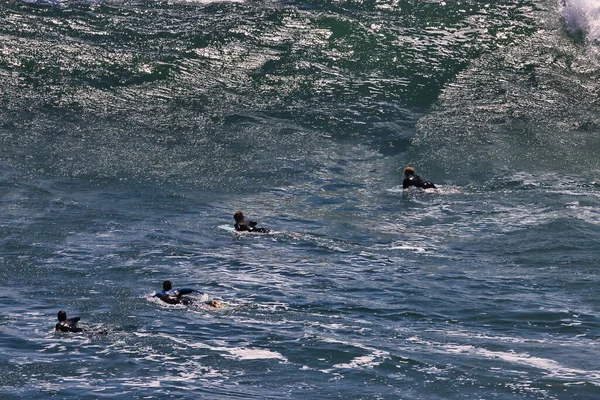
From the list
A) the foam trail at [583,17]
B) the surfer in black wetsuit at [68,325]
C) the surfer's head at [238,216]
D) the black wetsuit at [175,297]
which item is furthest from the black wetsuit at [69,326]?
the foam trail at [583,17]

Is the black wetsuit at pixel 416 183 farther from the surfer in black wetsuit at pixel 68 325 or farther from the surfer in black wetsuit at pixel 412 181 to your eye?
the surfer in black wetsuit at pixel 68 325

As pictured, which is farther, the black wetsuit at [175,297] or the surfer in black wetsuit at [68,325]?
the black wetsuit at [175,297]

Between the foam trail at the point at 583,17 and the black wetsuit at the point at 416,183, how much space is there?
15.5m

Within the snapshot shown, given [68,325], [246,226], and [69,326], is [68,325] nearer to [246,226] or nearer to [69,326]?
[69,326]

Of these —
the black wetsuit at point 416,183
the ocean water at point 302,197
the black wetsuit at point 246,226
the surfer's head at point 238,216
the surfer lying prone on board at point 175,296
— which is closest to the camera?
the ocean water at point 302,197

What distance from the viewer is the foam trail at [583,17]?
138 feet

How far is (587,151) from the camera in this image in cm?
3325

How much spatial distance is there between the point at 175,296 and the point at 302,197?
8719 millimetres

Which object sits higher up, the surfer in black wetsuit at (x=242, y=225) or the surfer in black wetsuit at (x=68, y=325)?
the surfer in black wetsuit at (x=242, y=225)

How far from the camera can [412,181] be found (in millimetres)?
29719

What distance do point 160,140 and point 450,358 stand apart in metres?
18.0

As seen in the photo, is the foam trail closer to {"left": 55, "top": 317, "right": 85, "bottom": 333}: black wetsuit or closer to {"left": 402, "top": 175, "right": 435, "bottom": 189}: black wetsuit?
{"left": 402, "top": 175, "right": 435, "bottom": 189}: black wetsuit

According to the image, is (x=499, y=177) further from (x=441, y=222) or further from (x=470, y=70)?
(x=470, y=70)

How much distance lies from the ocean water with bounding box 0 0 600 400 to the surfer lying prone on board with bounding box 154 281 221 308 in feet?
0.67
